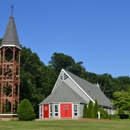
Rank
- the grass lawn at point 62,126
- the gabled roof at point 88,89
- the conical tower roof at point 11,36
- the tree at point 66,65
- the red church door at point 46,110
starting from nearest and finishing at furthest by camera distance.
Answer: the grass lawn at point 62,126, the conical tower roof at point 11,36, the red church door at point 46,110, the gabled roof at point 88,89, the tree at point 66,65

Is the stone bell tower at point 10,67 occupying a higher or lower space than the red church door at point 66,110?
higher

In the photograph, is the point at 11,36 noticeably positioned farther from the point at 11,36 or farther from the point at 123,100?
the point at 123,100

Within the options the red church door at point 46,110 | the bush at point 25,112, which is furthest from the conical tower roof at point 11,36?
Result: the bush at point 25,112

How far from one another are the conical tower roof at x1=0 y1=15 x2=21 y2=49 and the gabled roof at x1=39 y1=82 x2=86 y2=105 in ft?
28.6

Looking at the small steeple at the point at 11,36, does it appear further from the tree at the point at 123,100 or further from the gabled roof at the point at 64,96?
the tree at the point at 123,100

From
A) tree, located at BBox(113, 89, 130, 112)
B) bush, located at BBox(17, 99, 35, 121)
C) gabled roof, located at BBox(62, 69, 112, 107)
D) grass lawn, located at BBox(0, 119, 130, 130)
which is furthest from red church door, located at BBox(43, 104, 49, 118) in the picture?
grass lawn, located at BBox(0, 119, 130, 130)

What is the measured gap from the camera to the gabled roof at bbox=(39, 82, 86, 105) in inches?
1501

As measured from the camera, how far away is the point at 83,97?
42.1 m

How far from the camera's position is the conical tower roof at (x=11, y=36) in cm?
3778

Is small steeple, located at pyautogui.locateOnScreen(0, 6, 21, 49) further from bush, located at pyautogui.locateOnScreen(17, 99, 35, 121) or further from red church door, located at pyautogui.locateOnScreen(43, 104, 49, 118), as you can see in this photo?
bush, located at pyautogui.locateOnScreen(17, 99, 35, 121)

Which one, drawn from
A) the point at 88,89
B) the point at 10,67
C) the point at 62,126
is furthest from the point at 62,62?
the point at 62,126

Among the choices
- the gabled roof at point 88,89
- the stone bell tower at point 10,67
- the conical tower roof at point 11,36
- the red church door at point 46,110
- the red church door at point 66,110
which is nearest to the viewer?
the stone bell tower at point 10,67

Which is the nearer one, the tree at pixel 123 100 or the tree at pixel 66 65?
the tree at pixel 123 100

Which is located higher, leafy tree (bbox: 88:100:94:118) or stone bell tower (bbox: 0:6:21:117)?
stone bell tower (bbox: 0:6:21:117)
